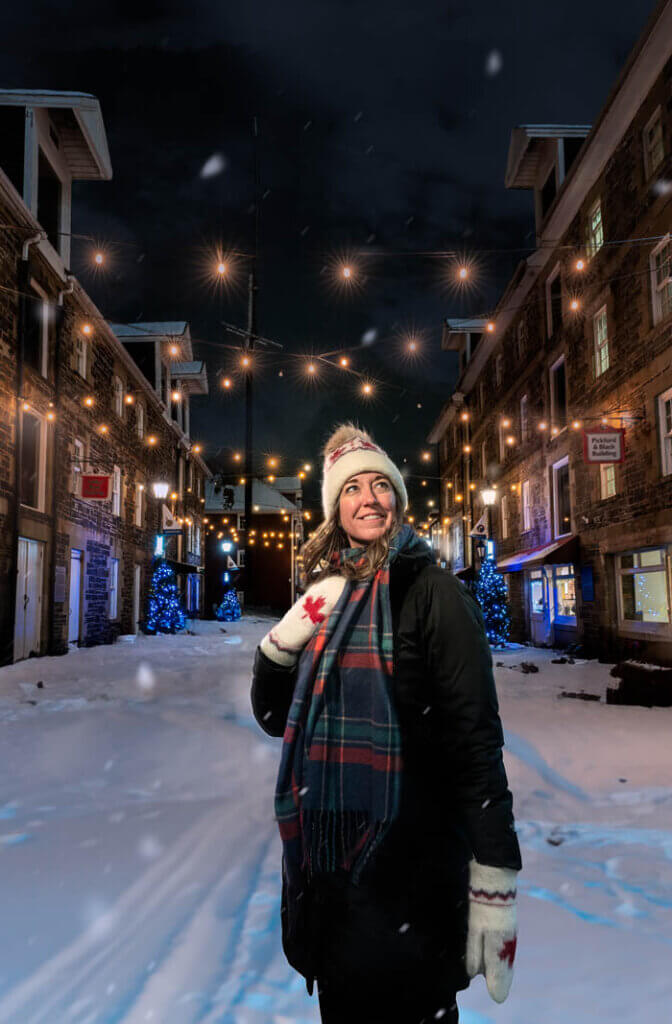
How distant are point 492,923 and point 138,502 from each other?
2451 centimetres

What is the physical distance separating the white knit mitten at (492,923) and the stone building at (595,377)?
11.5 metres

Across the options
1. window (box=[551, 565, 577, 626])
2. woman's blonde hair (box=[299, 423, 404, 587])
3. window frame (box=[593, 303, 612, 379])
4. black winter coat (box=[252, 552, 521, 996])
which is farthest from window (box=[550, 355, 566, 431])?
black winter coat (box=[252, 552, 521, 996])

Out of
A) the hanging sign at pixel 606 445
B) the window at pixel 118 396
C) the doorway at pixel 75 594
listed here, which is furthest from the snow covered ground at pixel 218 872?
the window at pixel 118 396

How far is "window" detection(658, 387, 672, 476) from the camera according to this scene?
1194cm

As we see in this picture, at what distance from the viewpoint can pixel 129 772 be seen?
5.65 meters

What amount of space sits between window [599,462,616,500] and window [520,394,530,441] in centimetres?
626

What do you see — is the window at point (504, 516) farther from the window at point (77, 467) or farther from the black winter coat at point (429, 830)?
the black winter coat at point (429, 830)

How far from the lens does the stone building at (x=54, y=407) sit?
13578 mm

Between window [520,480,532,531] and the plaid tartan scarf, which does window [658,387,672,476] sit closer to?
window [520,480,532,531]

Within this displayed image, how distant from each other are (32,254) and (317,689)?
1541 centimetres

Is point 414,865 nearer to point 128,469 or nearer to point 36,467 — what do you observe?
point 36,467

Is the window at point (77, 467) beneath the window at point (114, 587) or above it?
above

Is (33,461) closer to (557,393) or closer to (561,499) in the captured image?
(561,499)

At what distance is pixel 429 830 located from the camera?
172 cm
